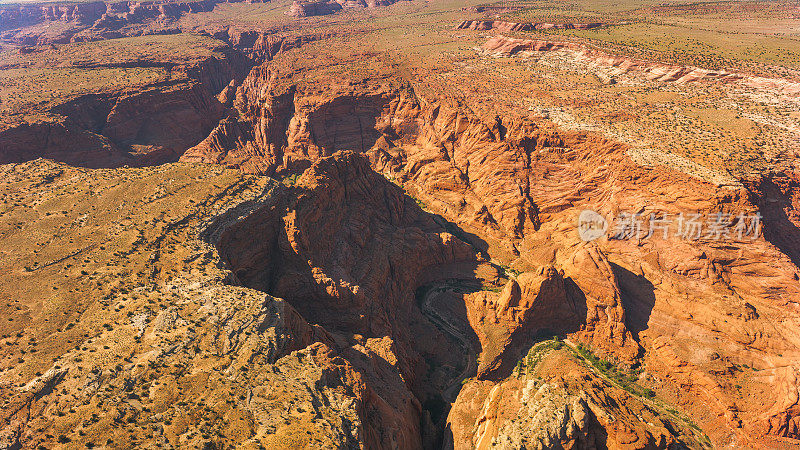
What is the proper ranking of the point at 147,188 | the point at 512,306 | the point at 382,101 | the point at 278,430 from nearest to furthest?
the point at 278,430 < the point at 147,188 < the point at 512,306 < the point at 382,101

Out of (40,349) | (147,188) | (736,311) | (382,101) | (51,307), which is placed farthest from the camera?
(382,101)

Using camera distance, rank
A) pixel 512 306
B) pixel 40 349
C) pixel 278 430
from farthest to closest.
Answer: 1. pixel 512 306
2. pixel 40 349
3. pixel 278 430

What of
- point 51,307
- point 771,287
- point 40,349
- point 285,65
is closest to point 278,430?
point 40,349

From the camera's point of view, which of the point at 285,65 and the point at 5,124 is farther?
the point at 285,65

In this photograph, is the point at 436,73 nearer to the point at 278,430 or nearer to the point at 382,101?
the point at 382,101

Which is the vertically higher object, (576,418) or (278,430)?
(278,430)

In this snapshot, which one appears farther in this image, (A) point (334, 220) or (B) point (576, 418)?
(A) point (334, 220)

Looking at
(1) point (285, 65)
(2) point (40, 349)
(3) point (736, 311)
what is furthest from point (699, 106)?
(1) point (285, 65)

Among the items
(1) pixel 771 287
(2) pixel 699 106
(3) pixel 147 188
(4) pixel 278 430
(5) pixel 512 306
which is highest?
(2) pixel 699 106

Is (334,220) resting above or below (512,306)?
above

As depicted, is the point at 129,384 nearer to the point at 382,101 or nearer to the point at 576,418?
the point at 576,418
